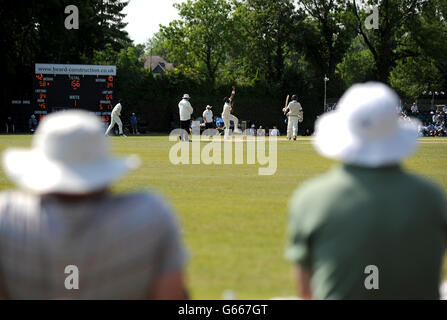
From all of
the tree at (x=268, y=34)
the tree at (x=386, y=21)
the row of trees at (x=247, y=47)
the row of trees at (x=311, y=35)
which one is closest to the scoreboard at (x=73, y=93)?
the row of trees at (x=247, y=47)

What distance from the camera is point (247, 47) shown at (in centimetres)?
8775

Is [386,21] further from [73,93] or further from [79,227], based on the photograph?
[79,227]

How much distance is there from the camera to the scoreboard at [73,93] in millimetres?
47625

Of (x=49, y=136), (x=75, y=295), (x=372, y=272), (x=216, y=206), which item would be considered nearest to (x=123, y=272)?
(x=75, y=295)

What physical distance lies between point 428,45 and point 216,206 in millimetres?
76706

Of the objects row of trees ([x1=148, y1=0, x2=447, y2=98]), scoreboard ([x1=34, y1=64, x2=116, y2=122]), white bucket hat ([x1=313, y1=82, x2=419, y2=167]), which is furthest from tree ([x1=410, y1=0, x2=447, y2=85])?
white bucket hat ([x1=313, y1=82, x2=419, y2=167])

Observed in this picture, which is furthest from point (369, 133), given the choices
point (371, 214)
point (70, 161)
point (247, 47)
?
point (247, 47)

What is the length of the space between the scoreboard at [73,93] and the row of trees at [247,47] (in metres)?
11.3

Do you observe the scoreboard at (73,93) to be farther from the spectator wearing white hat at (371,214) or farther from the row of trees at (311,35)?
the spectator wearing white hat at (371,214)

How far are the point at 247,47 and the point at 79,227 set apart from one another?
280 feet

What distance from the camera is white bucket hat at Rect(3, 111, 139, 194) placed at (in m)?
3.32

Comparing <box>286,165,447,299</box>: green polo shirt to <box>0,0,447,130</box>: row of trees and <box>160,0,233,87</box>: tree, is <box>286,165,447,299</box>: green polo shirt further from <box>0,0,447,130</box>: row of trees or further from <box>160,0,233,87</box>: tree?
<box>160,0,233,87</box>: tree

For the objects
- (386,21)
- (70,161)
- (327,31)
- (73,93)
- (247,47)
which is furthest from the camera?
(247,47)

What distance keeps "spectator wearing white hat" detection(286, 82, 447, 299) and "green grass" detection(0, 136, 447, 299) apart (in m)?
2.30
